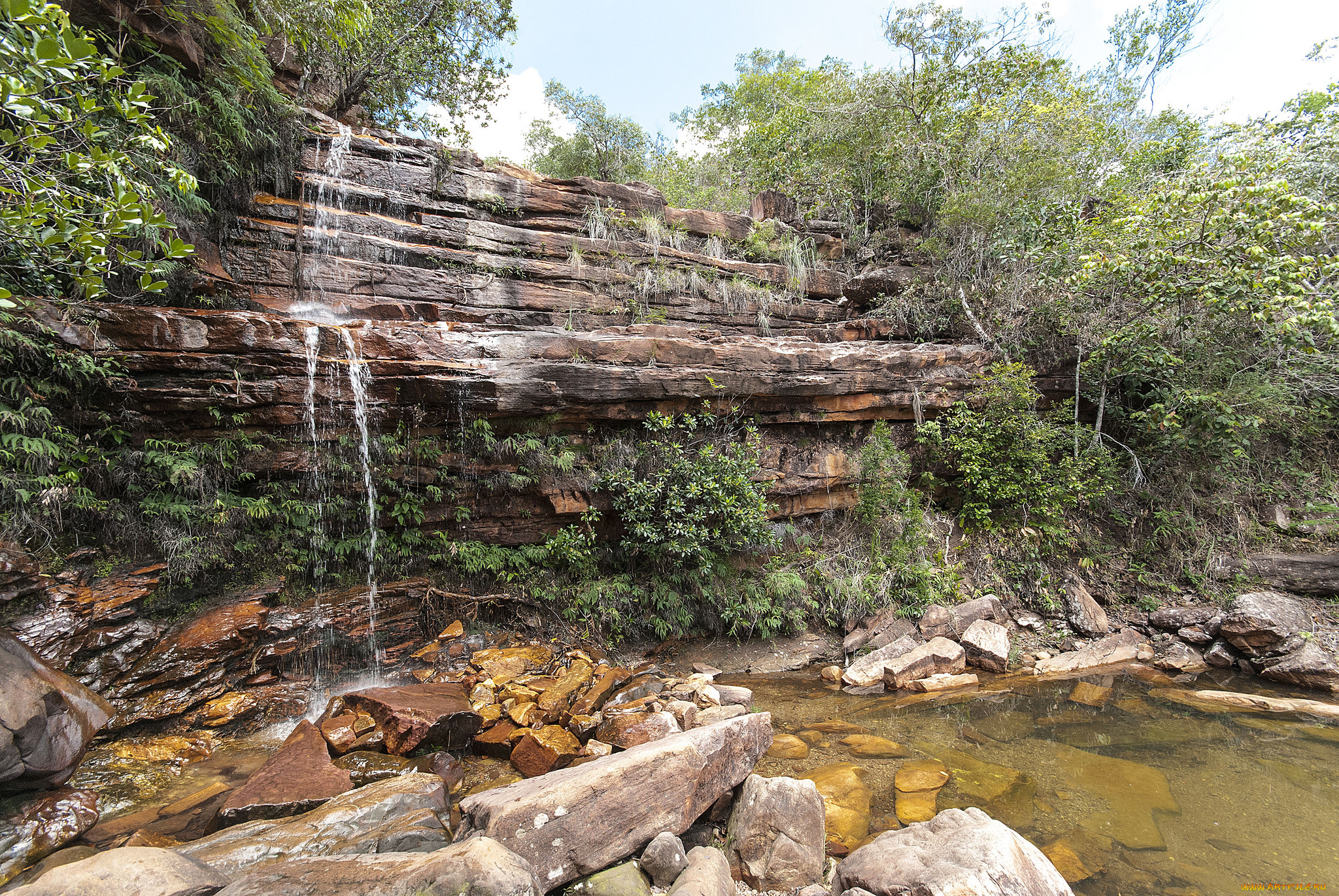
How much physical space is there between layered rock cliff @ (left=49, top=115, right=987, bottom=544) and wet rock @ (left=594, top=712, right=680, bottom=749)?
324 centimetres

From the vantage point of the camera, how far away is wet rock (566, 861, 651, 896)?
297 cm

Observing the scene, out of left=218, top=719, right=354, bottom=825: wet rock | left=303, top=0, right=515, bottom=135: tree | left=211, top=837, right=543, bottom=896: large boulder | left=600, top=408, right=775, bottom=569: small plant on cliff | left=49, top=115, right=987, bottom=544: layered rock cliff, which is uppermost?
left=303, top=0, right=515, bottom=135: tree

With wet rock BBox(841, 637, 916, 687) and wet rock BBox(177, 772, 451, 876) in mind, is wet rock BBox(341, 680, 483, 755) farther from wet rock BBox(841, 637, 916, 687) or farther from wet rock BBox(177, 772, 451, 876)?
wet rock BBox(841, 637, 916, 687)

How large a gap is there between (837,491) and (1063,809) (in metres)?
5.72

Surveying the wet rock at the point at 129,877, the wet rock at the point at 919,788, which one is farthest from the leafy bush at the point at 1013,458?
the wet rock at the point at 129,877

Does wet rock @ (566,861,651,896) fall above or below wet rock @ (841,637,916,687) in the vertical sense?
above

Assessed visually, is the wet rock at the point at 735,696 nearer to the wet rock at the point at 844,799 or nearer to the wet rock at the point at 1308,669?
the wet rock at the point at 844,799

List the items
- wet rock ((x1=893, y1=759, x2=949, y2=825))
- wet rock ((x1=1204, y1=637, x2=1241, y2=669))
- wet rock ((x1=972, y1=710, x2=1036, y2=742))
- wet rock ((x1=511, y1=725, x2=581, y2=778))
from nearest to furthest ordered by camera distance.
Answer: wet rock ((x1=893, y1=759, x2=949, y2=825)) → wet rock ((x1=511, y1=725, x2=581, y2=778)) → wet rock ((x1=972, y1=710, x2=1036, y2=742)) → wet rock ((x1=1204, y1=637, x2=1241, y2=669))

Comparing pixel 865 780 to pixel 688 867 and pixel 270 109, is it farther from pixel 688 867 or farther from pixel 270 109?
pixel 270 109

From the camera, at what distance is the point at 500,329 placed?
747 centimetres

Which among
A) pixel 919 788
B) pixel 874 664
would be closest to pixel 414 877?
pixel 919 788

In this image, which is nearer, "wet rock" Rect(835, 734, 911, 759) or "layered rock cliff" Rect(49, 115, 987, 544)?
"wet rock" Rect(835, 734, 911, 759)

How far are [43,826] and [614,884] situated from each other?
3.91m

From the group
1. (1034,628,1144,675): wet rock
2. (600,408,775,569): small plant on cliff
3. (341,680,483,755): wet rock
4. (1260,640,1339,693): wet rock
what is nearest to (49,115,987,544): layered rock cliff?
(600,408,775,569): small plant on cliff
